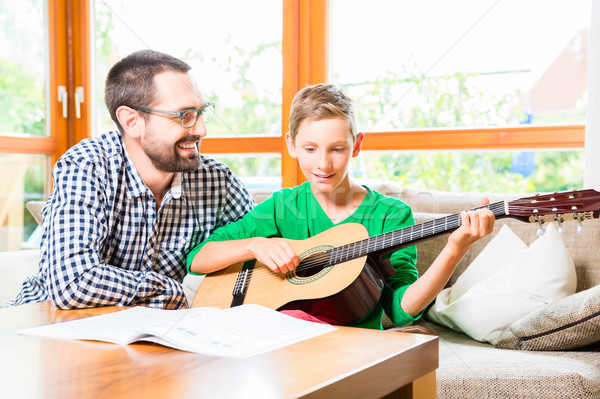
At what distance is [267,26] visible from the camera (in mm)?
904

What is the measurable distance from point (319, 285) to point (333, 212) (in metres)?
0.14

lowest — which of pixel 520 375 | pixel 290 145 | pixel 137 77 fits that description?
pixel 520 375

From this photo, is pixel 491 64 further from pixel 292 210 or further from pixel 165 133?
pixel 165 133

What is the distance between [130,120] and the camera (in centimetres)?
94

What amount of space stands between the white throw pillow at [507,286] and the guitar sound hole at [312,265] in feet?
1.32

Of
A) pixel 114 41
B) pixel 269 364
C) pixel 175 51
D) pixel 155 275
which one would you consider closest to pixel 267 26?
pixel 175 51

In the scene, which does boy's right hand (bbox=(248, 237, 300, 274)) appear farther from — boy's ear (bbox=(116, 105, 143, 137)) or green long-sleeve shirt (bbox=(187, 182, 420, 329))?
boy's ear (bbox=(116, 105, 143, 137))

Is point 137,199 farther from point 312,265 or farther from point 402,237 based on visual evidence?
point 402,237

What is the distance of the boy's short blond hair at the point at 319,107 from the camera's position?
822 millimetres

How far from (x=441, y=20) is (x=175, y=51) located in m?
0.44

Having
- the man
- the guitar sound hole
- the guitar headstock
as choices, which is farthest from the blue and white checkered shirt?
the guitar headstock

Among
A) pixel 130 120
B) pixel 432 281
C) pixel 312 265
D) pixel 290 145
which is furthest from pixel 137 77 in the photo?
A: pixel 432 281

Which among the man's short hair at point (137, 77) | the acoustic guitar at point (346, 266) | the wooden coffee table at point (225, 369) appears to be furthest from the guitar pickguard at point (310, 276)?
the man's short hair at point (137, 77)

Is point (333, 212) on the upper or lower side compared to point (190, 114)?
lower
